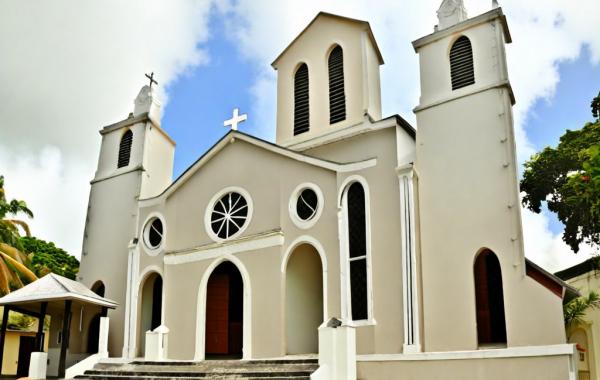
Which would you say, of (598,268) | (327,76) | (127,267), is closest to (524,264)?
(327,76)

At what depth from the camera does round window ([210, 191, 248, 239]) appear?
16703 mm

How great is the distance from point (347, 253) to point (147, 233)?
674 centimetres

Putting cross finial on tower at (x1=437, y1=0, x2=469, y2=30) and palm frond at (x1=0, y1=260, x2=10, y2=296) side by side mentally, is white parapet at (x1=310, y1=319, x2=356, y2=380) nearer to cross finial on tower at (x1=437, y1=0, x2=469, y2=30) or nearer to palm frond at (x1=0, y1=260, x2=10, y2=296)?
cross finial on tower at (x1=437, y1=0, x2=469, y2=30)

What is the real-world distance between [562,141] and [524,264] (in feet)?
46.1

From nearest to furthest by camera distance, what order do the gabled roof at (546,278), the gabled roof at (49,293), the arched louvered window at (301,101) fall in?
1. the gabled roof at (546,278)
2. the gabled roof at (49,293)
3. the arched louvered window at (301,101)

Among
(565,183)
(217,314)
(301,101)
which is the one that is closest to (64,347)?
(217,314)

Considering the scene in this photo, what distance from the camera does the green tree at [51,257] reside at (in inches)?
1396

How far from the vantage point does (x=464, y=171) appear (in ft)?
45.6

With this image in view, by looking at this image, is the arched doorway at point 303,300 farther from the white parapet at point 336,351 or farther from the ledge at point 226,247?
the white parapet at point 336,351

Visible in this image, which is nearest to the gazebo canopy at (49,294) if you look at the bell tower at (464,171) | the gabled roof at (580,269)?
the bell tower at (464,171)

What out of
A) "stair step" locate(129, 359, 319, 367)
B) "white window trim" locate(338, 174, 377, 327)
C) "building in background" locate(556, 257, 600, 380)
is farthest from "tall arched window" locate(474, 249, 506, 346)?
"building in background" locate(556, 257, 600, 380)

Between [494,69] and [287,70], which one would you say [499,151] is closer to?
[494,69]

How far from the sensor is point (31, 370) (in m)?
15.3

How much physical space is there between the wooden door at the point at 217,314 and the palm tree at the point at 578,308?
10.2 metres
